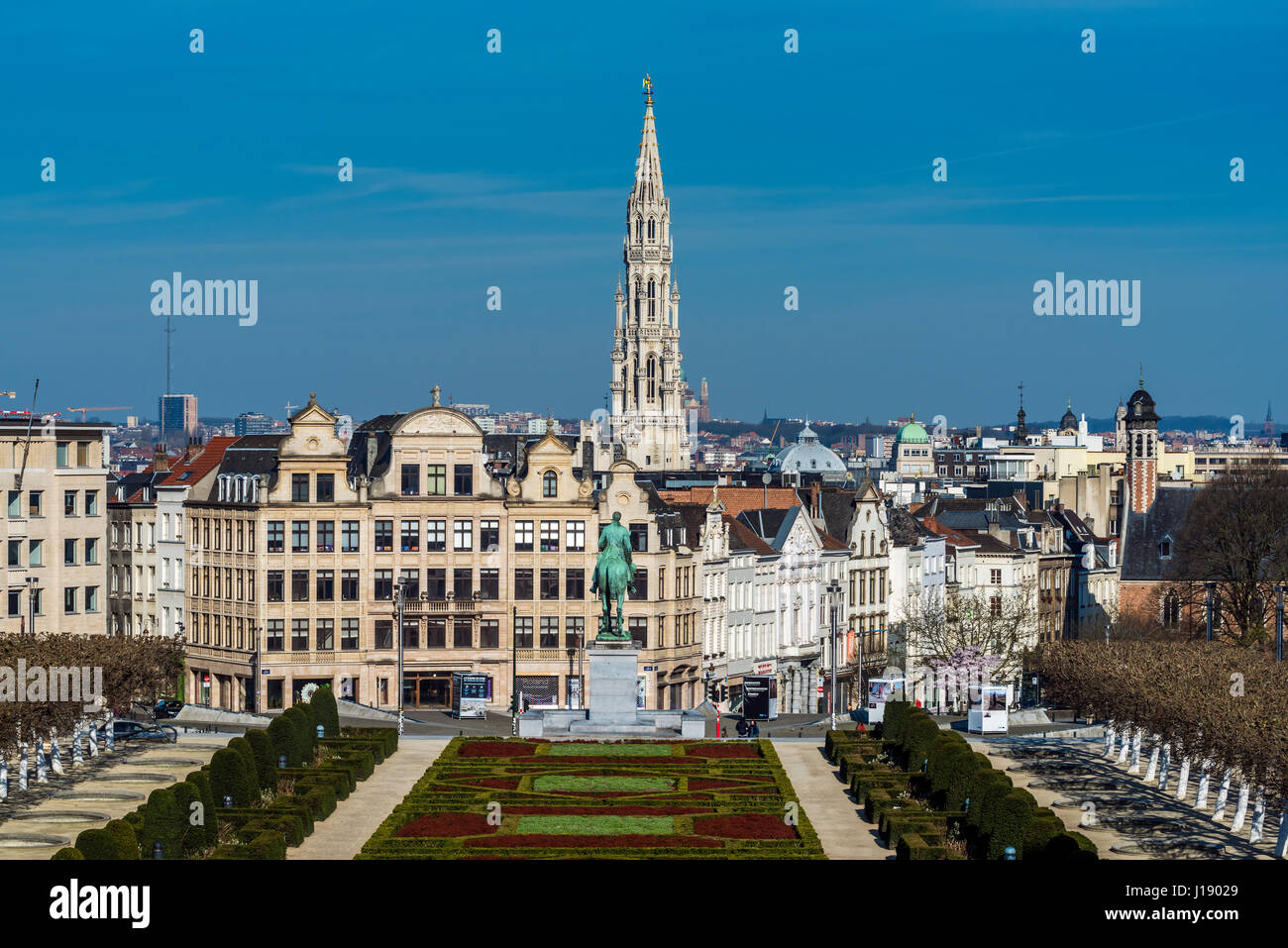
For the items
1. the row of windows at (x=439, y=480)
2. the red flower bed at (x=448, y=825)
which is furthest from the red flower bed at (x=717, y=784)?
the row of windows at (x=439, y=480)

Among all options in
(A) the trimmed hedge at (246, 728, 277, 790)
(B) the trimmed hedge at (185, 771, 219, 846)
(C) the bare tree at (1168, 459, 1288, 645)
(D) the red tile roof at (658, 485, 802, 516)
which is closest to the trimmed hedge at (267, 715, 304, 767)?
(A) the trimmed hedge at (246, 728, 277, 790)

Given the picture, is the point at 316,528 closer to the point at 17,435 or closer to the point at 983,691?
the point at 17,435

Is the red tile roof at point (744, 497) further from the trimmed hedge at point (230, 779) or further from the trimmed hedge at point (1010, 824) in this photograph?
the trimmed hedge at point (1010, 824)

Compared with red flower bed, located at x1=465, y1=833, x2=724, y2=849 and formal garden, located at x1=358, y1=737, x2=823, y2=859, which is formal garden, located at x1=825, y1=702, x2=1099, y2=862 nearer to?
formal garden, located at x1=358, y1=737, x2=823, y2=859

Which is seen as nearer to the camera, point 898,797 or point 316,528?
point 898,797
